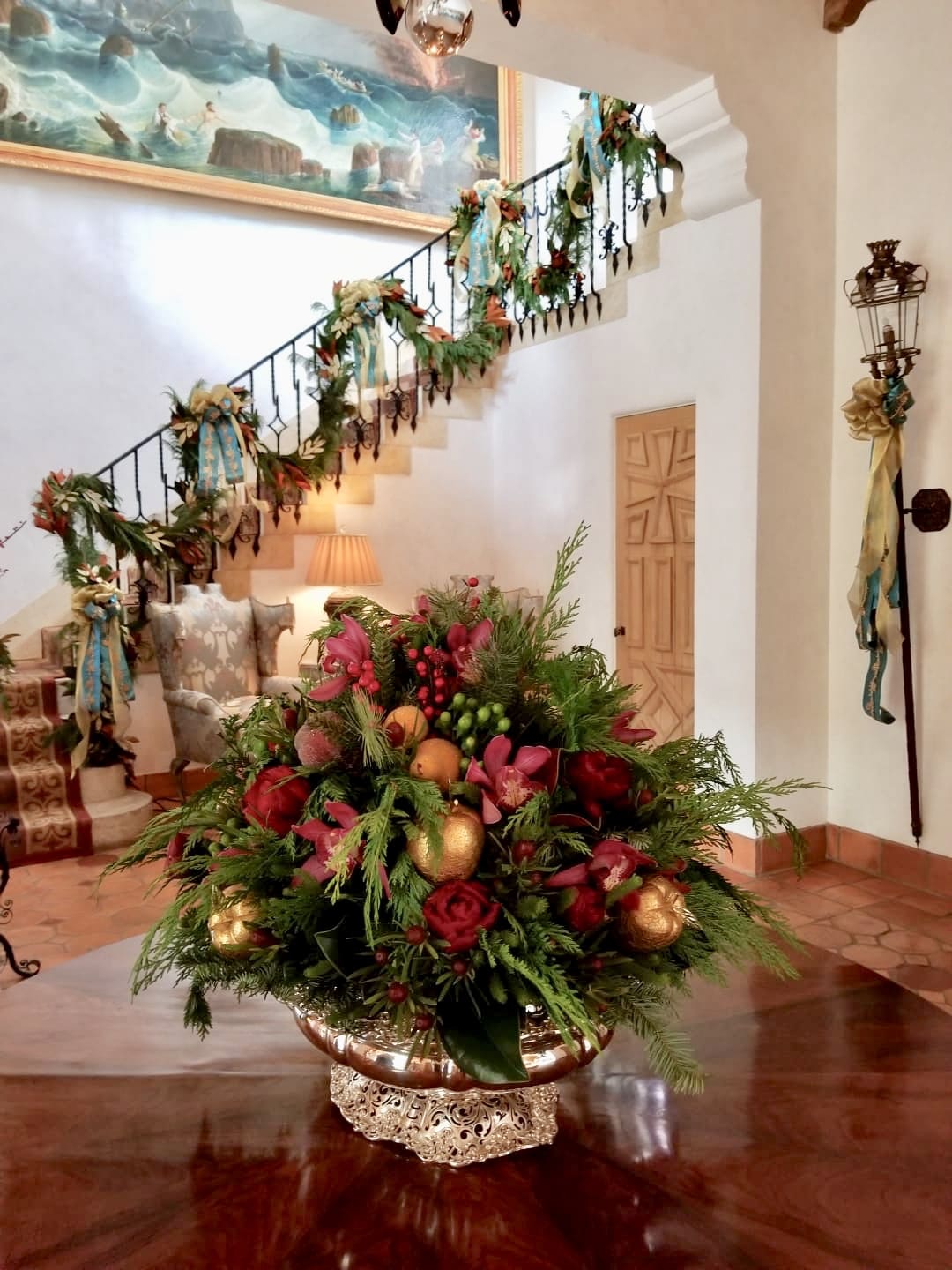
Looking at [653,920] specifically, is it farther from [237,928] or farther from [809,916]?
[809,916]

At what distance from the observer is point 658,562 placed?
4.98 metres

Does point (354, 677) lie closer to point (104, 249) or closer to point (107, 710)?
point (107, 710)

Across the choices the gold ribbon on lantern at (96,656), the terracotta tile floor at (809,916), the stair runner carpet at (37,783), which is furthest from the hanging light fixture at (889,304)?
the stair runner carpet at (37,783)

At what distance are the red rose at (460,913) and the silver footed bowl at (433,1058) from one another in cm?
12

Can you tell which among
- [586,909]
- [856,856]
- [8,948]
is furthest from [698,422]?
[586,909]

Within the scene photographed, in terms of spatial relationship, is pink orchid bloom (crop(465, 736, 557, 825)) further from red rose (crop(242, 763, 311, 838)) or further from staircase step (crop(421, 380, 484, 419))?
staircase step (crop(421, 380, 484, 419))

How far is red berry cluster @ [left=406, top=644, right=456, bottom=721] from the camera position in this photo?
1.00 m

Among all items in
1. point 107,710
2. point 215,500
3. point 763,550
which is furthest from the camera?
point 215,500

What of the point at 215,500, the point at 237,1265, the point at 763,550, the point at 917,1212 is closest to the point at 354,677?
the point at 237,1265

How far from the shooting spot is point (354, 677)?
3.28 ft

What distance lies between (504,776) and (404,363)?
6609mm

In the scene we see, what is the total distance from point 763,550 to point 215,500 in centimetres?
301

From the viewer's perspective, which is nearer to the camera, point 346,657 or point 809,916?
point 346,657

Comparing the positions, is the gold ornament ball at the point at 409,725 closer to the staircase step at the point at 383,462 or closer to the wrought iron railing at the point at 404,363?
the wrought iron railing at the point at 404,363
